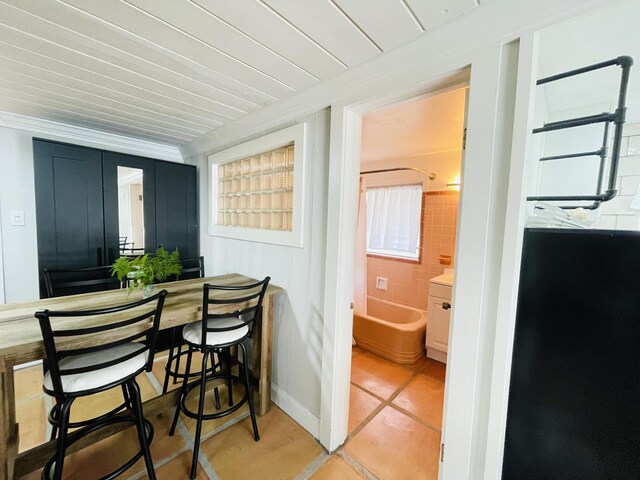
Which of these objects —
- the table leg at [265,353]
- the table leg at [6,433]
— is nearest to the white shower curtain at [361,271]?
the table leg at [265,353]

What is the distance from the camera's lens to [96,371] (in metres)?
1.14

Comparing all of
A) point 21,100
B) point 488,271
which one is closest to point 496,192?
point 488,271

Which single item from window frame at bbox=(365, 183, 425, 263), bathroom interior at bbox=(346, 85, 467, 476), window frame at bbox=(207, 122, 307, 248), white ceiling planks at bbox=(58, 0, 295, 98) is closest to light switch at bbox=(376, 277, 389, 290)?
bathroom interior at bbox=(346, 85, 467, 476)

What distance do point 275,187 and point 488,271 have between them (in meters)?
1.54

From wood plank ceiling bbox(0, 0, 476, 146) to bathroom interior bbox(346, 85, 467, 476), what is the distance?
1.57 ft

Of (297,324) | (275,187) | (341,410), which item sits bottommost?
(341,410)

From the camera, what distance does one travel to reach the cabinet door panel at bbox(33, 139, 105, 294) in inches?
82.0

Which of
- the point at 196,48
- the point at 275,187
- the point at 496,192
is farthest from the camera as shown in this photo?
the point at 275,187

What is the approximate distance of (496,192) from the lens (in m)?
0.95

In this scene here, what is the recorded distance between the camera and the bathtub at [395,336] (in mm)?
2568

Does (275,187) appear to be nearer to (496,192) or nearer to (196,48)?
(196,48)

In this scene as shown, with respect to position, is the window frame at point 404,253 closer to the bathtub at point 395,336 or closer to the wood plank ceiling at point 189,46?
the bathtub at point 395,336

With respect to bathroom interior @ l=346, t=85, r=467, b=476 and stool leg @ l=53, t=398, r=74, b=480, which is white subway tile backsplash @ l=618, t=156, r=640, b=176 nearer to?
bathroom interior @ l=346, t=85, r=467, b=476

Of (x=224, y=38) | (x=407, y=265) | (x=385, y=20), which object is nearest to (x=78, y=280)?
(x=224, y=38)
